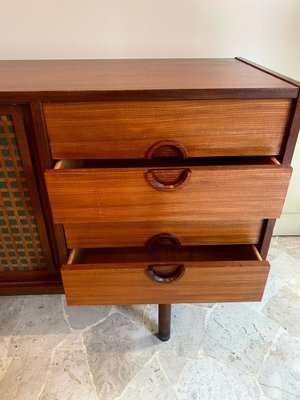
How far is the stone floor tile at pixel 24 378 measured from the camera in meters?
0.79


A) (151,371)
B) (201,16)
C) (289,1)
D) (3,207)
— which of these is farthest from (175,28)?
(151,371)

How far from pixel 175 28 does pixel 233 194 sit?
2.12ft

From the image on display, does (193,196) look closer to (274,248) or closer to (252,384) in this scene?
(252,384)

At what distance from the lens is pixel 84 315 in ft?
3.29

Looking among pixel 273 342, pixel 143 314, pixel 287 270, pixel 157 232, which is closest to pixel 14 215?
pixel 157 232

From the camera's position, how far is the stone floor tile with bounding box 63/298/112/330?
3.19 ft

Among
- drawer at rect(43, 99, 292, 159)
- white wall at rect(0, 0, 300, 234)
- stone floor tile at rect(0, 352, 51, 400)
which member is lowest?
stone floor tile at rect(0, 352, 51, 400)

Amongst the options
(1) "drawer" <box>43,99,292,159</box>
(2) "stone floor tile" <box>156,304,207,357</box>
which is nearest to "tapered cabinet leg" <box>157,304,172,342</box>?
(2) "stone floor tile" <box>156,304,207,357</box>

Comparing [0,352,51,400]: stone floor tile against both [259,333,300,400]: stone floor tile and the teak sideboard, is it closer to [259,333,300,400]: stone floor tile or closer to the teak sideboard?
the teak sideboard

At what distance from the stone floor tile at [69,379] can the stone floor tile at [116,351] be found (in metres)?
0.02

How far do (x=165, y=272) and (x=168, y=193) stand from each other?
202 mm

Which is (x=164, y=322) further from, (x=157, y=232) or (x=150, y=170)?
(x=150, y=170)

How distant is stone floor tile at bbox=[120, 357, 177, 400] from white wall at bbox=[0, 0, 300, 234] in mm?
975

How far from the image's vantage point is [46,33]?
0.97 metres
